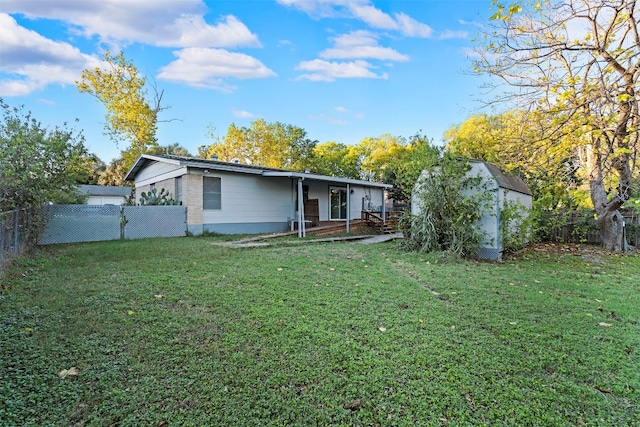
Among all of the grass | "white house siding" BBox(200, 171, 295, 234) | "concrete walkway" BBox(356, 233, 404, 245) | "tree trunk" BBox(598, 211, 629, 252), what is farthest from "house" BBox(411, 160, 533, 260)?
"white house siding" BBox(200, 171, 295, 234)


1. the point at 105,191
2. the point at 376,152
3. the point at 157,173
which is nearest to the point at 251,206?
the point at 157,173

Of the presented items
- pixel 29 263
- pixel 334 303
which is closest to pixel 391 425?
pixel 334 303

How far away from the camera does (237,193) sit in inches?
517

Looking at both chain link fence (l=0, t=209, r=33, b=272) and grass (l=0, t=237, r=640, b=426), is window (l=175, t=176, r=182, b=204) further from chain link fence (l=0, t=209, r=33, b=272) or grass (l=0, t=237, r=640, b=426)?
grass (l=0, t=237, r=640, b=426)

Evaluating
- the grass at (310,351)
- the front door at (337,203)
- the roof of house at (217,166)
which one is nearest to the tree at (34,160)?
the grass at (310,351)

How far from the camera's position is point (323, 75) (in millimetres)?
15734

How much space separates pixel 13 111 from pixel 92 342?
25.0ft

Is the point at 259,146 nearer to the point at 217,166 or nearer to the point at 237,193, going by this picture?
the point at 237,193

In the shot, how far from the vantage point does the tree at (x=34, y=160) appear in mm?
6457

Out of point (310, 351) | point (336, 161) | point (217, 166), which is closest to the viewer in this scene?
point (310, 351)

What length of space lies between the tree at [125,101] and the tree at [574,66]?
22.1 metres

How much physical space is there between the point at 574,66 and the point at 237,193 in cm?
1089

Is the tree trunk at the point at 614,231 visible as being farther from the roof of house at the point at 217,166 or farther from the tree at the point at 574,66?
the roof of house at the point at 217,166

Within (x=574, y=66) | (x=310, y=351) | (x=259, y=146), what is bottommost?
(x=310, y=351)
